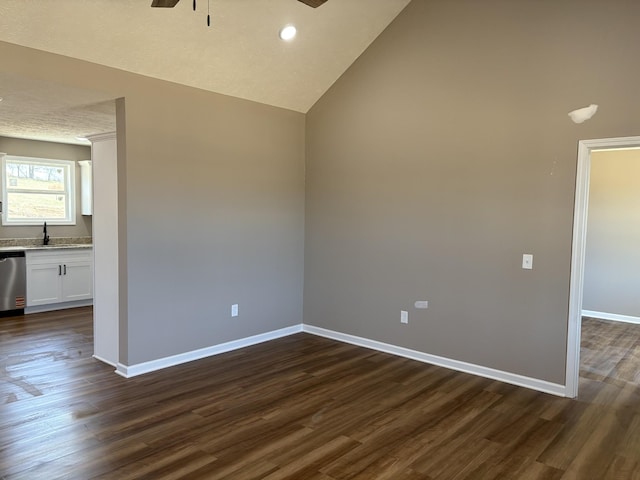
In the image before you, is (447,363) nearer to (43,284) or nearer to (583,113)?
(583,113)

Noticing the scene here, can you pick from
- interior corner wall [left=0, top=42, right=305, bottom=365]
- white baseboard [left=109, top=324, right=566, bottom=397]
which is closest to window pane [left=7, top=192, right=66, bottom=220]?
interior corner wall [left=0, top=42, right=305, bottom=365]

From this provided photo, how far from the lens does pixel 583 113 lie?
3.48 meters

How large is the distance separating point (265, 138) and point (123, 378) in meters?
2.78

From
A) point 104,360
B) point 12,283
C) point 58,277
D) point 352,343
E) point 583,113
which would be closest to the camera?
point 583,113

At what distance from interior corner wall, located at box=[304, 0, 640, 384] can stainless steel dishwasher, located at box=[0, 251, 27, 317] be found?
4064 millimetres

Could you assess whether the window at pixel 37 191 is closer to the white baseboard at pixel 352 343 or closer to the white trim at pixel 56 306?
the white trim at pixel 56 306

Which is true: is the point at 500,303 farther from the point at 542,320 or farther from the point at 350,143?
the point at 350,143

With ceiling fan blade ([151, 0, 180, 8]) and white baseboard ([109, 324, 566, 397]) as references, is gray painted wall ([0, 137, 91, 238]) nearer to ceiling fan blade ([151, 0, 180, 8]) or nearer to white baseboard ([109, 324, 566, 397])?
white baseboard ([109, 324, 566, 397])

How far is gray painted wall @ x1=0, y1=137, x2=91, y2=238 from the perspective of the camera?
646 centimetres

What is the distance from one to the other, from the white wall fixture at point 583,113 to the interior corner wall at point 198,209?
2888 millimetres

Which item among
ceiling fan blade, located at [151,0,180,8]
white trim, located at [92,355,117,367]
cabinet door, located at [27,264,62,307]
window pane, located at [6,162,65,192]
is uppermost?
ceiling fan blade, located at [151,0,180,8]

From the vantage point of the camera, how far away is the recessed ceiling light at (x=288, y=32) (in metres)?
3.99

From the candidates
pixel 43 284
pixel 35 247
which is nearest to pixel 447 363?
pixel 43 284

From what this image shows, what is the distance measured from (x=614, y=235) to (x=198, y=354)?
5740 millimetres
